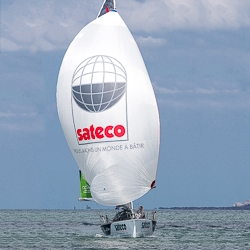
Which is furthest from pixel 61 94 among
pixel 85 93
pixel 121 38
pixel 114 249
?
pixel 114 249

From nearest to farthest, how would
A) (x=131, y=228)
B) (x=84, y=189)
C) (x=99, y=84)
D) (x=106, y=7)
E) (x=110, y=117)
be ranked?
(x=110, y=117), (x=99, y=84), (x=131, y=228), (x=106, y=7), (x=84, y=189)

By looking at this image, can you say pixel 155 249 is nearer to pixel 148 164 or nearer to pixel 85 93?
pixel 148 164

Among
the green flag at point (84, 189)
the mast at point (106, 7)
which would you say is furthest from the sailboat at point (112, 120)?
the mast at point (106, 7)

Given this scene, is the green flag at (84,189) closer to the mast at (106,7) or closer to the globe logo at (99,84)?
the globe logo at (99,84)

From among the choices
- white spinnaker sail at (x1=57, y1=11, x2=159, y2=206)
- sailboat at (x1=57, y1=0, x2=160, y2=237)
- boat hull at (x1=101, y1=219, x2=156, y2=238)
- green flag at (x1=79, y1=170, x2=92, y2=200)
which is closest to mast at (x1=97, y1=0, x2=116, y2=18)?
sailboat at (x1=57, y1=0, x2=160, y2=237)

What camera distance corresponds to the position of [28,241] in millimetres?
→ 49719

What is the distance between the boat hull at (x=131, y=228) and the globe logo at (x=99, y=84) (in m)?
6.99

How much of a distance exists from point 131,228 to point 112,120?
6.54 m

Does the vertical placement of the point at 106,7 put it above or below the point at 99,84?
above

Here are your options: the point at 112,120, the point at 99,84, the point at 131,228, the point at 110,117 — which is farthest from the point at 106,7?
the point at 131,228

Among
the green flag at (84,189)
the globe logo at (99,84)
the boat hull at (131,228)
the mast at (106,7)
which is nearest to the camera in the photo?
the globe logo at (99,84)

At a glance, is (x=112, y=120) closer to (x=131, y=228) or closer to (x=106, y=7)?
(x=131, y=228)

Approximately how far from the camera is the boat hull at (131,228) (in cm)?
4303

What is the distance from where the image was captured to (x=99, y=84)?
4225 centimetres
